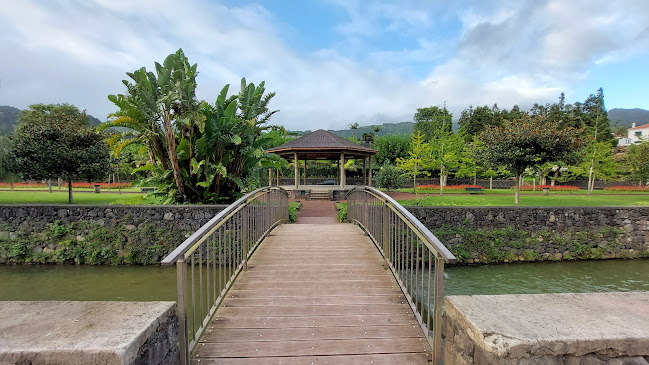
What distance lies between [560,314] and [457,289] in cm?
516

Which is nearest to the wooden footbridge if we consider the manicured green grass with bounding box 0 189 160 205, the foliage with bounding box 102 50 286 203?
the foliage with bounding box 102 50 286 203

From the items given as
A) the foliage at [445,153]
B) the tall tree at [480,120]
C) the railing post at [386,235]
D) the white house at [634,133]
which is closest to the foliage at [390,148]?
the foliage at [445,153]

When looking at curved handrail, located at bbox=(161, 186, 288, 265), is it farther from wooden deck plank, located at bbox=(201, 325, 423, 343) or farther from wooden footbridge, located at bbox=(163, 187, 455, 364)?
wooden deck plank, located at bbox=(201, 325, 423, 343)

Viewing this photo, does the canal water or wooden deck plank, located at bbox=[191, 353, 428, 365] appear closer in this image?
wooden deck plank, located at bbox=[191, 353, 428, 365]

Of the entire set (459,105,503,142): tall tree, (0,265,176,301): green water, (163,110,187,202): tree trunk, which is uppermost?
(459,105,503,142): tall tree

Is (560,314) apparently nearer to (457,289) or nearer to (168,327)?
(168,327)

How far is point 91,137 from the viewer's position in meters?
13.4

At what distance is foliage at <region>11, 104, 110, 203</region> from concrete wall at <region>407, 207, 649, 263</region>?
1295 cm

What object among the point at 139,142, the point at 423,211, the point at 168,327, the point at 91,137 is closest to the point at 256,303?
the point at 168,327

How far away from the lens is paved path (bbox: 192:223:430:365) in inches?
106

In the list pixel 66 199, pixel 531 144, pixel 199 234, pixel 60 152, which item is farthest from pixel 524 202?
pixel 66 199

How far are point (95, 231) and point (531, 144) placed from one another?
636 inches

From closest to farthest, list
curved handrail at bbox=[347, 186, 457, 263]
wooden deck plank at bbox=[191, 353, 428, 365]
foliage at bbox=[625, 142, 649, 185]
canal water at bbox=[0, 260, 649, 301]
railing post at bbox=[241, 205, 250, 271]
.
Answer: curved handrail at bbox=[347, 186, 457, 263], wooden deck plank at bbox=[191, 353, 428, 365], railing post at bbox=[241, 205, 250, 271], canal water at bbox=[0, 260, 649, 301], foliage at bbox=[625, 142, 649, 185]

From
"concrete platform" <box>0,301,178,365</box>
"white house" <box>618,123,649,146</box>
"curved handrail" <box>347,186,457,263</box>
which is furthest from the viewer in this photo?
"white house" <box>618,123,649,146</box>
